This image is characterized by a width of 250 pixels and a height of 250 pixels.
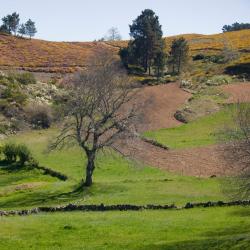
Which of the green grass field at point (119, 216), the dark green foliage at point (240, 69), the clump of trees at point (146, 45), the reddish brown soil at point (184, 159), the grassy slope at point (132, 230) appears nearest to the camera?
the grassy slope at point (132, 230)

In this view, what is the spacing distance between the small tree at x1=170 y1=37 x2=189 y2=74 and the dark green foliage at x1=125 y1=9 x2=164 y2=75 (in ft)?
11.0

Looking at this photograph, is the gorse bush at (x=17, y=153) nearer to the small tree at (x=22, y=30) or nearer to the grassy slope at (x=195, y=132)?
the grassy slope at (x=195, y=132)

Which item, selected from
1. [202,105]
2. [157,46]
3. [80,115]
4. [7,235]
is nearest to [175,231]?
[7,235]

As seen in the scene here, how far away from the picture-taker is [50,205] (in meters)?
46.6

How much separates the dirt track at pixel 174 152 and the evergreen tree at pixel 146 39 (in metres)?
25.9

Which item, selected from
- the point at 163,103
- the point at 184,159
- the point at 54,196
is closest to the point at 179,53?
the point at 163,103

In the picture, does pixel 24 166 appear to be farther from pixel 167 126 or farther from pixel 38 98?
pixel 38 98

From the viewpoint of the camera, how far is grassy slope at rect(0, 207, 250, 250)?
29.5 meters

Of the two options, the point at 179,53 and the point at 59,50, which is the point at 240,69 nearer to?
the point at 179,53

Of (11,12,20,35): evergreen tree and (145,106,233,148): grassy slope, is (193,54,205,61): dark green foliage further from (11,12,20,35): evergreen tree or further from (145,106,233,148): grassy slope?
(11,12,20,35): evergreen tree

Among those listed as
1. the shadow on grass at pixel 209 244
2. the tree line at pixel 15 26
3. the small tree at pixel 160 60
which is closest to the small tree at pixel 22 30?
the tree line at pixel 15 26

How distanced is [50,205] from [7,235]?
46.3 ft

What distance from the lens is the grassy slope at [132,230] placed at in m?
29.5

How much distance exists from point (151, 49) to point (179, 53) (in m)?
6.77
